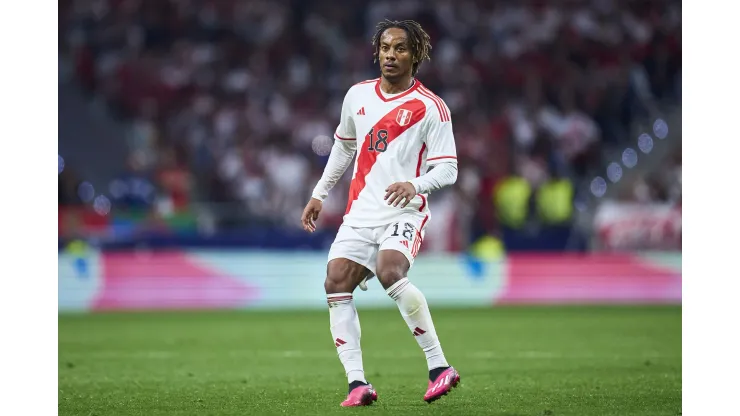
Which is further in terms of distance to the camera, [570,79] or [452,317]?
[570,79]

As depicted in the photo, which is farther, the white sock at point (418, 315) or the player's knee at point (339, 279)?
the player's knee at point (339, 279)

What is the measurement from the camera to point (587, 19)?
22109mm

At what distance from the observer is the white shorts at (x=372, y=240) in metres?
6.96

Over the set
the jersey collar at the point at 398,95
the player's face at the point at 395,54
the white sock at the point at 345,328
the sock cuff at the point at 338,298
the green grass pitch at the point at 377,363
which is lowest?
the green grass pitch at the point at 377,363

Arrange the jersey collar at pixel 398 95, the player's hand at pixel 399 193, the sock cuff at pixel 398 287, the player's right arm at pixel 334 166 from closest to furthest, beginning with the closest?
the player's hand at pixel 399 193 < the sock cuff at pixel 398 287 < the jersey collar at pixel 398 95 < the player's right arm at pixel 334 166

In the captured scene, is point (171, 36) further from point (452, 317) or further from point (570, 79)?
point (452, 317)

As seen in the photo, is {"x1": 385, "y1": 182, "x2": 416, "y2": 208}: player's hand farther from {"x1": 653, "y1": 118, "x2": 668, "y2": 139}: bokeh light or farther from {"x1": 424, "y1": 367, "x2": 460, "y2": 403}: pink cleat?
{"x1": 653, "y1": 118, "x2": 668, "y2": 139}: bokeh light

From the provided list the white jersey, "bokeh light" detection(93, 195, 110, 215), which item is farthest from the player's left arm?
"bokeh light" detection(93, 195, 110, 215)

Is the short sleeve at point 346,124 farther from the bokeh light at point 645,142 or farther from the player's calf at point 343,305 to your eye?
the bokeh light at point 645,142

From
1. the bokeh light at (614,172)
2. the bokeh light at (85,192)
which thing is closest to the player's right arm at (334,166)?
the bokeh light at (85,192)

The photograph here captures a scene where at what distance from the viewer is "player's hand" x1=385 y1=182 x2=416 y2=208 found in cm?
657

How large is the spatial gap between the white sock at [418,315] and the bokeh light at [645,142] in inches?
532

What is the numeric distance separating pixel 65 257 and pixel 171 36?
7.02 meters
